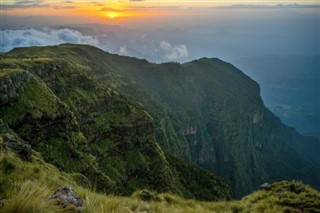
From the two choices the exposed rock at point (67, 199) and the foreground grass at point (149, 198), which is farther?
the foreground grass at point (149, 198)

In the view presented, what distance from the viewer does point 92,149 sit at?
86938 mm

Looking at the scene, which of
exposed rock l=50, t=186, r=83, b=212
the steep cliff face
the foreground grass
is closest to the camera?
exposed rock l=50, t=186, r=83, b=212

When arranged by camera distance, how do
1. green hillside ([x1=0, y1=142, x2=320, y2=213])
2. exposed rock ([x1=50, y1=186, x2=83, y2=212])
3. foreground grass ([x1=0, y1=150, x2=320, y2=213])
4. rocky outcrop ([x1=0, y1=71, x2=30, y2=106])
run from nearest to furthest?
exposed rock ([x1=50, y1=186, x2=83, y2=212]) → green hillside ([x1=0, y1=142, x2=320, y2=213]) → foreground grass ([x1=0, y1=150, x2=320, y2=213]) → rocky outcrop ([x1=0, y1=71, x2=30, y2=106])

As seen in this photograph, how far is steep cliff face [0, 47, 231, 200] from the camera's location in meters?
62.4

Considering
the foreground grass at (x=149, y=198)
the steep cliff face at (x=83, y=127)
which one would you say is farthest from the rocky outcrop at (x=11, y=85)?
the foreground grass at (x=149, y=198)

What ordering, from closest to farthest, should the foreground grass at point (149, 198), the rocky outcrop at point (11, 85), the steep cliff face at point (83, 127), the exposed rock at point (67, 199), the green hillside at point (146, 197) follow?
1. the exposed rock at point (67, 199)
2. the green hillside at point (146, 197)
3. the foreground grass at point (149, 198)
4. the rocky outcrop at point (11, 85)
5. the steep cliff face at point (83, 127)

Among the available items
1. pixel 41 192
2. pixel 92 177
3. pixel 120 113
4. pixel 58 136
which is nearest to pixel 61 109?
pixel 58 136

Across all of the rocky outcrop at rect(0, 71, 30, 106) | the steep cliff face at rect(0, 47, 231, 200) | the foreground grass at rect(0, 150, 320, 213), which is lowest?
the steep cliff face at rect(0, 47, 231, 200)

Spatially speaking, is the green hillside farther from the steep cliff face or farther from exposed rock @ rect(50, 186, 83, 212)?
the steep cliff face

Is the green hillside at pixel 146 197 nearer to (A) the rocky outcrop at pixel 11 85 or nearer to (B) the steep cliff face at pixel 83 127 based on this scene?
(B) the steep cliff face at pixel 83 127

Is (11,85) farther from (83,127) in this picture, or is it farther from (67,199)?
(67,199)

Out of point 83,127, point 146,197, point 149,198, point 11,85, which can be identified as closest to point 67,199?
point 149,198

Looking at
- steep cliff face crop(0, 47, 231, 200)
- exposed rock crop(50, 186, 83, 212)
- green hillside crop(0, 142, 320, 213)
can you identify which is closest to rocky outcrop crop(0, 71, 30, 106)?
steep cliff face crop(0, 47, 231, 200)

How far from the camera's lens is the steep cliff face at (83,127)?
205 feet
